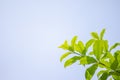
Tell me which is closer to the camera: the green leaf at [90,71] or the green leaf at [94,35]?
the green leaf at [90,71]

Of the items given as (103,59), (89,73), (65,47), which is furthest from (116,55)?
(65,47)

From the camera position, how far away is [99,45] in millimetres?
1449

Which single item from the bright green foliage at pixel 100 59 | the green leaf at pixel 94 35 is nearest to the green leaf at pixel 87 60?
the bright green foliage at pixel 100 59

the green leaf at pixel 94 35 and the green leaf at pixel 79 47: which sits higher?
the green leaf at pixel 94 35

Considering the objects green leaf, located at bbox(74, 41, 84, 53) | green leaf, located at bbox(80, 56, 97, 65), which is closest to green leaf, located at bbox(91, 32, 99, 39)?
green leaf, located at bbox(74, 41, 84, 53)

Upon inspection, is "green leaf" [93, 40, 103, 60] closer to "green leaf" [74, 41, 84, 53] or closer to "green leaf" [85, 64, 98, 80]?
"green leaf" [85, 64, 98, 80]

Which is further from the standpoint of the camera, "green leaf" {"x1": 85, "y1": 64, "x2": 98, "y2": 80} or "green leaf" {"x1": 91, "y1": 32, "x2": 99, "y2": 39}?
"green leaf" {"x1": 91, "y1": 32, "x2": 99, "y2": 39}

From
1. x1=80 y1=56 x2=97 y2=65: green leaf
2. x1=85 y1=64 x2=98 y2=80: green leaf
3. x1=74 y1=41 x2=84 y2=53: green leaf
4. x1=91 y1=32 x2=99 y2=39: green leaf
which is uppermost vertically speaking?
x1=91 y1=32 x2=99 y2=39: green leaf

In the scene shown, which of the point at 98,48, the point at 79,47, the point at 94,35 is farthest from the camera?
the point at 94,35

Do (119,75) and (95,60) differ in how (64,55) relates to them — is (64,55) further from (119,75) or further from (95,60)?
(119,75)

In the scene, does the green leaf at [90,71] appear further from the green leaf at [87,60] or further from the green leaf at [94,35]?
the green leaf at [94,35]

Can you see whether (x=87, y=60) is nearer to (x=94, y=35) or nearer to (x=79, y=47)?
(x=79, y=47)

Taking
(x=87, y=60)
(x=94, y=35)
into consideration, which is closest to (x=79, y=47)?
(x=87, y=60)

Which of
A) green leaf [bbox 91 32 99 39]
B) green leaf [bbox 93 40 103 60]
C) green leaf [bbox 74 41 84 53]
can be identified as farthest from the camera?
green leaf [bbox 91 32 99 39]
